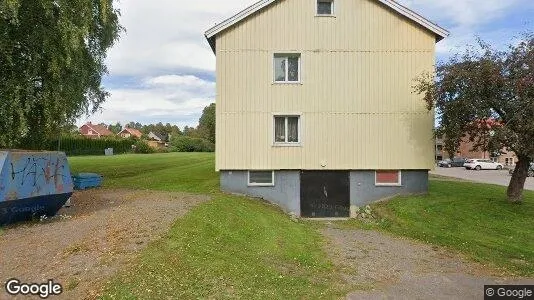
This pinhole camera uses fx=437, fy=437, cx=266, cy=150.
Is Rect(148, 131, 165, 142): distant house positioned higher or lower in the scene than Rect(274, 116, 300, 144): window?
higher

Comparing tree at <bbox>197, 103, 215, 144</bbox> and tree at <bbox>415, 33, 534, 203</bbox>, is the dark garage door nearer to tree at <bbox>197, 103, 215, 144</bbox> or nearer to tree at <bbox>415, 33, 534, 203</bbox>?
tree at <bbox>415, 33, 534, 203</bbox>

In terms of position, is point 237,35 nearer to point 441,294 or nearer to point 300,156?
point 300,156

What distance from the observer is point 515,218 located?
55.3 ft

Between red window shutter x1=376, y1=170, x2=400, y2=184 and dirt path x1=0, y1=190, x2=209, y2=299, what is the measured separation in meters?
8.89

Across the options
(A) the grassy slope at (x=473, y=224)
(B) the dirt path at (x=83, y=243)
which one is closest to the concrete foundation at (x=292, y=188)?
(A) the grassy slope at (x=473, y=224)

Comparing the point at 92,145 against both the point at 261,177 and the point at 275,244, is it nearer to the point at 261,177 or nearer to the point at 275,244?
the point at 261,177

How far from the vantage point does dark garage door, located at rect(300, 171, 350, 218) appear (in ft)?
67.0

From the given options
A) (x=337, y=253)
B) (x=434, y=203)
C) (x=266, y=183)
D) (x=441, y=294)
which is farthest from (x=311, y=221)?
(x=441, y=294)

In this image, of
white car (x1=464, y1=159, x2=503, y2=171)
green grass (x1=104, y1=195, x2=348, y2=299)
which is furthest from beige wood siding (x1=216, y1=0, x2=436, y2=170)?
white car (x1=464, y1=159, x2=503, y2=171)

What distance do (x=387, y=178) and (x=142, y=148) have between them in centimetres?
6368

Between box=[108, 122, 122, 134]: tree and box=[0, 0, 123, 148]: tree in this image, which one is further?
box=[108, 122, 122, 134]: tree

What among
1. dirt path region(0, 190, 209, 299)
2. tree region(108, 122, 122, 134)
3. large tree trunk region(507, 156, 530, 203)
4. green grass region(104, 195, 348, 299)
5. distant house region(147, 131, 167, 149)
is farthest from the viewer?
tree region(108, 122, 122, 134)

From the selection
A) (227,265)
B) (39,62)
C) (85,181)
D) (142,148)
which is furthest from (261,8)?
(142,148)


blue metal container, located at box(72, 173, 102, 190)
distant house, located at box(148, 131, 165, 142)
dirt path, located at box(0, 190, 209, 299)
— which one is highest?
distant house, located at box(148, 131, 165, 142)
